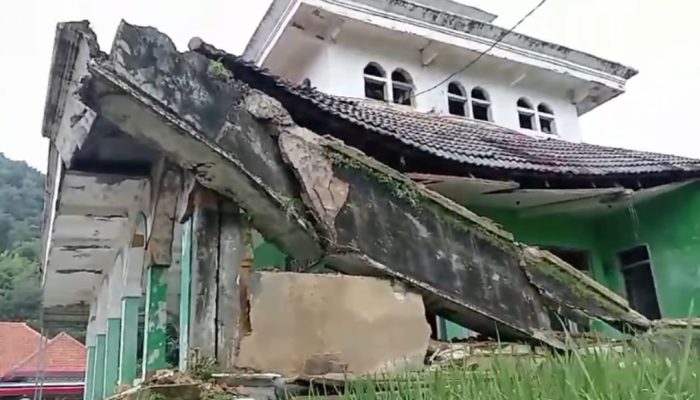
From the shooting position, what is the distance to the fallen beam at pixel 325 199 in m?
4.16

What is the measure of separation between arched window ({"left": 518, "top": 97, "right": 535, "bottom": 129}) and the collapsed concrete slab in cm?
808

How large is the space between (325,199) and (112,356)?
509 centimetres

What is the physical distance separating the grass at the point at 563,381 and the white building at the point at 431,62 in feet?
25.0

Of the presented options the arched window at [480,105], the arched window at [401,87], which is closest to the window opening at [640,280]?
the arched window at [480,105]

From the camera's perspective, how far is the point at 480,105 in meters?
11.7

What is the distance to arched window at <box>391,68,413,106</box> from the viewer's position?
1095 cm

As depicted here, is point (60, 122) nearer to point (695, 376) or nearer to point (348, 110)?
point (348, 110)

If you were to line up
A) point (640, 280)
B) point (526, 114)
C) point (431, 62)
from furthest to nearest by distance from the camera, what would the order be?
point (526, 114), point (431, 62), point (640, 280)

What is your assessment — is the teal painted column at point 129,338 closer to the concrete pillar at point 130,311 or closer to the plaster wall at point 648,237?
the concrete pillar at point 130,311

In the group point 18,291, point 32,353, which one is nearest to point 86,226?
point 32,353

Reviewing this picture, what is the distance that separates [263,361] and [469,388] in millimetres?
1658

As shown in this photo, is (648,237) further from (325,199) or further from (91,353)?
(91,353)

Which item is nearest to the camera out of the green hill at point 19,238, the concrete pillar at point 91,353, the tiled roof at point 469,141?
the tiled roof at point 469,141

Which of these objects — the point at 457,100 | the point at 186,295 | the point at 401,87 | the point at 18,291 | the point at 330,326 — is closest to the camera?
the point at 330,326
